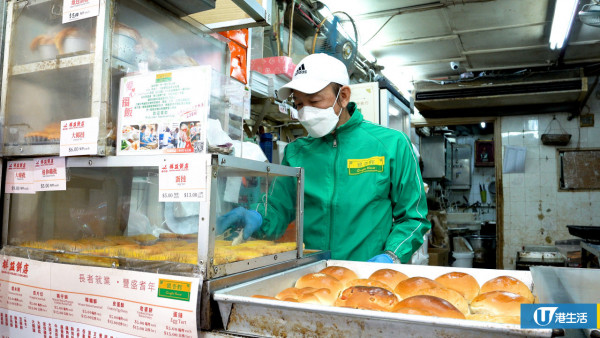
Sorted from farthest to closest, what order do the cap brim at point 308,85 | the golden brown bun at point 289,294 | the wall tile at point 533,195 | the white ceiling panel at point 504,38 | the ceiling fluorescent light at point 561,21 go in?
the wall tile at point 533,195
the white ceiling panel at point 504,38
the ceiling fluorescent light at point 561,21
the cap brim at point 308,85
the golden brown bun at point 289,294

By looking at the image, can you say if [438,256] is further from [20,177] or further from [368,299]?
[20,177]

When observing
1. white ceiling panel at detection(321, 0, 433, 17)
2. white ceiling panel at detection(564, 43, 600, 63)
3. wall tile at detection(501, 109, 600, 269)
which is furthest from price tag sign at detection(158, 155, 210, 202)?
wall tile at detection(501, 109, 600, 269)

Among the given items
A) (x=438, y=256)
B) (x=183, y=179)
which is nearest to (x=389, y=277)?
(x=183, y=179)

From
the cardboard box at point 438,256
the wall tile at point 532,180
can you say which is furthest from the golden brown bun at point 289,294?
the wall tile at point 532,180

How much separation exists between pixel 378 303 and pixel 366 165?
3.40 ft

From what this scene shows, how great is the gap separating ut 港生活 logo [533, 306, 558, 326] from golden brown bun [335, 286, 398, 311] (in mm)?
390

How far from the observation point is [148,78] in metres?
1.25

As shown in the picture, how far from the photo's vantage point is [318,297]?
1.18 metres

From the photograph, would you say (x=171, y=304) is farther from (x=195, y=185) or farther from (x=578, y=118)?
(x=578, y=118)

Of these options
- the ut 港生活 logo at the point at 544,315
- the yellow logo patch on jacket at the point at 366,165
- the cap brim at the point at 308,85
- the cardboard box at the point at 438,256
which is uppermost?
the cap brim at the point at 308,85

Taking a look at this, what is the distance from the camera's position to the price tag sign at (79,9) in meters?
1.29

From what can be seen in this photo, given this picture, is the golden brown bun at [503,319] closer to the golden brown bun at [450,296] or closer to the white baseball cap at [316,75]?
the golden brown bun at [450,296]

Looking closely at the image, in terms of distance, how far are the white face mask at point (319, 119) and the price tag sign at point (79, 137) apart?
1007 millimetres

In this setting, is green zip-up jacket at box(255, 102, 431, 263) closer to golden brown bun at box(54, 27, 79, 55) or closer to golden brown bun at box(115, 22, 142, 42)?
golden brown bun at box(115, 22, 142, 42)
